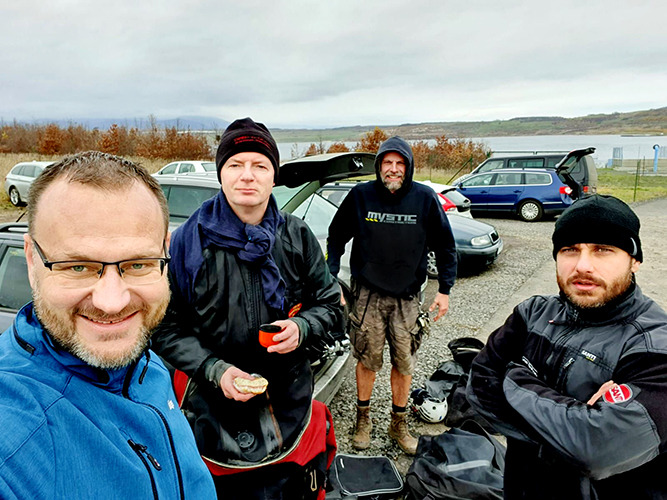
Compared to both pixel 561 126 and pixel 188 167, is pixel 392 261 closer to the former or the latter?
pixel 188 167

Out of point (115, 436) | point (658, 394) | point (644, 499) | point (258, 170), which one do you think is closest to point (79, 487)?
point (115, 436)

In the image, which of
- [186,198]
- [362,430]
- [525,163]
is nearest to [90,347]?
[362,430]

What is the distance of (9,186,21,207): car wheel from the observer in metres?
14.4

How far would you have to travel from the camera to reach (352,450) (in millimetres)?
2883

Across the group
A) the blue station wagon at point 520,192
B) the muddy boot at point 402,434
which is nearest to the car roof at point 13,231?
the muddy boot at point 402,434

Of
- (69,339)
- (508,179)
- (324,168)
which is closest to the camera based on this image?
(69,339)

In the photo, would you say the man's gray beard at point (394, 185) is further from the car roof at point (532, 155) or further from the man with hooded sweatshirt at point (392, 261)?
the car roof at point (532, 155)

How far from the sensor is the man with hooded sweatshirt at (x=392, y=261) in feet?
9.34

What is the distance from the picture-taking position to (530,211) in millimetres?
12312

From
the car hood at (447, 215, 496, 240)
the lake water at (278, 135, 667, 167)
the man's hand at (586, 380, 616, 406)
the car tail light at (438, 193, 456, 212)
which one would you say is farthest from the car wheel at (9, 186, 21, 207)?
the man's hand at (586, 380, 616, 406)

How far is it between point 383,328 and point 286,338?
145 centimetres

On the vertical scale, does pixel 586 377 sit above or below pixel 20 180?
below

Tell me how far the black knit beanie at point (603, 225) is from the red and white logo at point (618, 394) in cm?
50

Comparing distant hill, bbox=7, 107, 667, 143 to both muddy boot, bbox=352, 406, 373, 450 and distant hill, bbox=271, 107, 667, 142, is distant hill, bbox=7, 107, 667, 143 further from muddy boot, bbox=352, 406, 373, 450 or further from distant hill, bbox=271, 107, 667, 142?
muddy boot, bbox=352, 406, 373, 450
